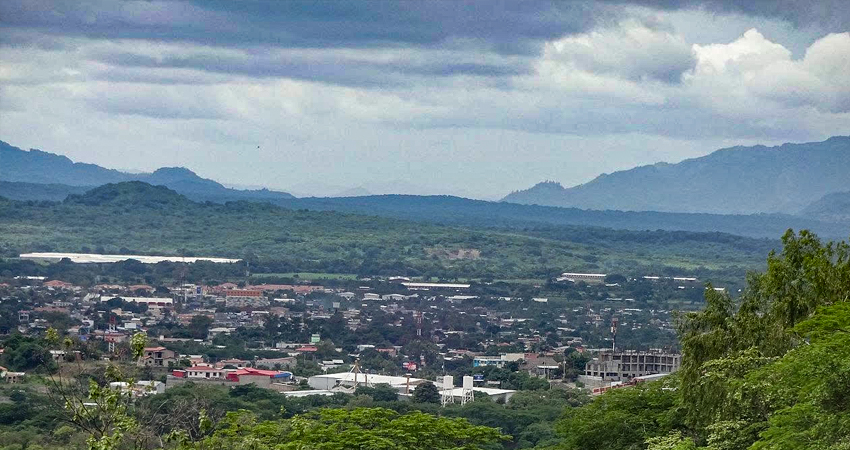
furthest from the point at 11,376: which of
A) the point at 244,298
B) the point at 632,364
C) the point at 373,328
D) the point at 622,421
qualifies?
the point at 244,298

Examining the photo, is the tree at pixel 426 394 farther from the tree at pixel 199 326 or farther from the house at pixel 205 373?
the tree at pixel 199 326

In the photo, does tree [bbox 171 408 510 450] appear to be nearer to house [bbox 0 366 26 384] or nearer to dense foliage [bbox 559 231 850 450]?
dense foliage [bbox 559 231 850 450]

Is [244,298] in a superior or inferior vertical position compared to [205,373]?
inferior

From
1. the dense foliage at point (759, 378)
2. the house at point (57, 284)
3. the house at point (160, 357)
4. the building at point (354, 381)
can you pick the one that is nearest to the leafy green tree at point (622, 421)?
the dense foliage at point (759, 378)

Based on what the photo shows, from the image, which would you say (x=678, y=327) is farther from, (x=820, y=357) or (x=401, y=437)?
(x=820, y=357)

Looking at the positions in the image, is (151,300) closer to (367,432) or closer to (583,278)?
(583,278)

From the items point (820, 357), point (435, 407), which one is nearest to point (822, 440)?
point (820, 357)

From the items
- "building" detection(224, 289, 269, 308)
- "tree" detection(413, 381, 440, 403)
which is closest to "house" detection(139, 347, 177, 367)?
"tree" detection(413, 381, 440, 403)
